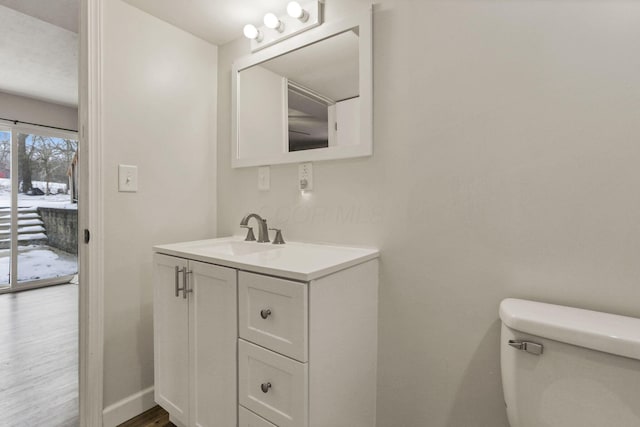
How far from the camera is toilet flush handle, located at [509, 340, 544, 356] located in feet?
2.61

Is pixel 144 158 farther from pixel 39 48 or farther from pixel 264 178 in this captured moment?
pixel 39 48

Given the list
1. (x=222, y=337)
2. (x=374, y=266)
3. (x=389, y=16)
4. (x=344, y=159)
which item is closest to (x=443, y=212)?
(x=374, y=266)

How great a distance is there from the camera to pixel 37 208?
3906 mm

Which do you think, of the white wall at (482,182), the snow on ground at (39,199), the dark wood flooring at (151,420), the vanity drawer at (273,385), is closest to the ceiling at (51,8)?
the white wall at (482,182)

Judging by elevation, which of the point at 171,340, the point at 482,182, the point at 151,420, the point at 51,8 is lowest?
the point at 151,420

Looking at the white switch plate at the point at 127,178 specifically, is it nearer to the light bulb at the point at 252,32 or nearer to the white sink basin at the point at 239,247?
the white sink basin at the point at 239,247

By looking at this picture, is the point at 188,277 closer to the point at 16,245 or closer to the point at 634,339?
the point at 634,339

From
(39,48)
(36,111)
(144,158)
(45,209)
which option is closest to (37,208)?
(45,209)

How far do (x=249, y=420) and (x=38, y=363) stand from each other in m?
1.91

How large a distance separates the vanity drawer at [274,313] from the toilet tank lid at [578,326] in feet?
1.91

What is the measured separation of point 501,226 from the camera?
3.33 feet

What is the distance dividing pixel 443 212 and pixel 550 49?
58cm

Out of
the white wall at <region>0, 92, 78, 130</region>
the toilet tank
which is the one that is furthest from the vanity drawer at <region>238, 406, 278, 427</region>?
the white wall at <region>0, 92, 78, 130</region>

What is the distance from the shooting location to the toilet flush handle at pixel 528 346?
796mm
